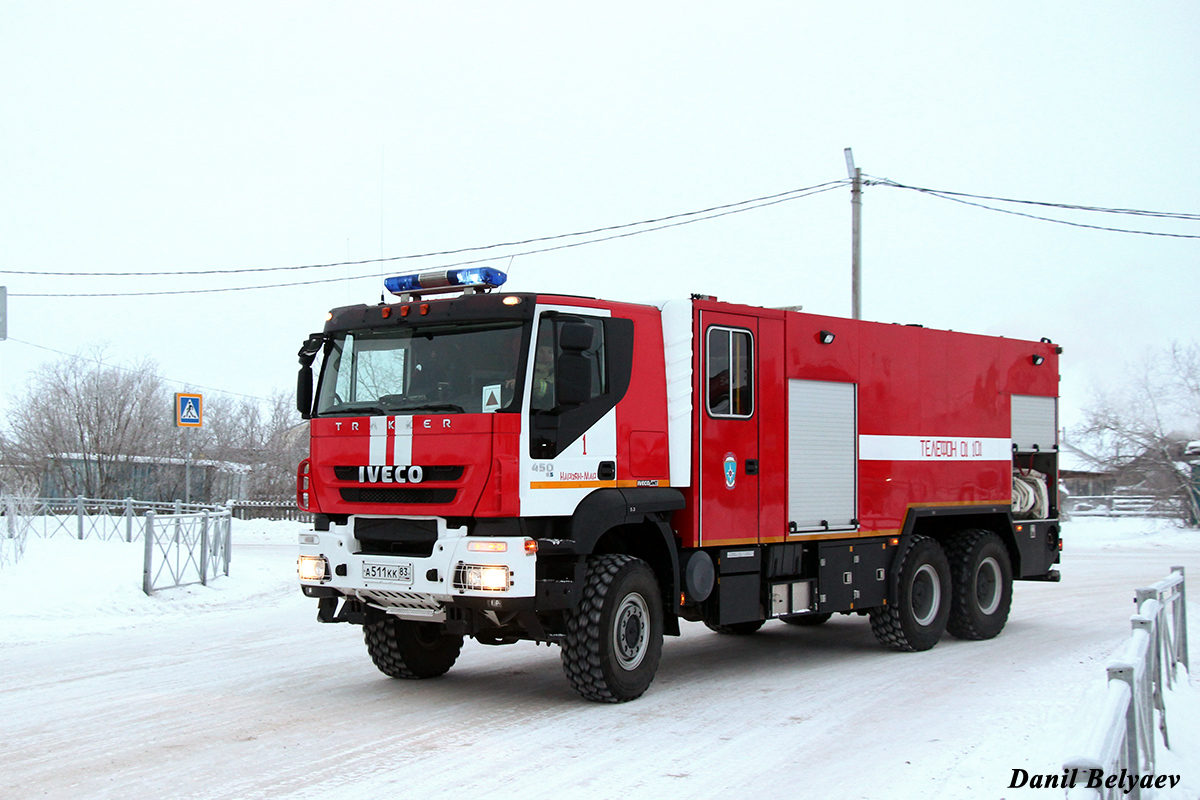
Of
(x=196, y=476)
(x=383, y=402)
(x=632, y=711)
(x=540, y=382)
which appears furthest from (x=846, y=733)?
(x=196, y=476)

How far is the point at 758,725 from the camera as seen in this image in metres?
8.19

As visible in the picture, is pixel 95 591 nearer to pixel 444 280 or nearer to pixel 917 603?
pixel 444 280

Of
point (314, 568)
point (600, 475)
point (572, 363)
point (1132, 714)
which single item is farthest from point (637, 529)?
point (1132, 714)

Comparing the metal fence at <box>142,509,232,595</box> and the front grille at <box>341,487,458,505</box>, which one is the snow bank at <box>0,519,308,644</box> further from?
the front grille at <box>341,487,458,505</box>

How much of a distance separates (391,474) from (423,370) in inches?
35.2

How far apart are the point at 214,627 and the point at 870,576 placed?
8241 millimetres

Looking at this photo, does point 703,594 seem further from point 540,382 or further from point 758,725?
point 540,382

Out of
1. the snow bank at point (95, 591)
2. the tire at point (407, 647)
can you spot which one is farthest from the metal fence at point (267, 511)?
the tire at point (407, 647)

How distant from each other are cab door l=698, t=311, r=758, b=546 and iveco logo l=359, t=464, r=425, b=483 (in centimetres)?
265

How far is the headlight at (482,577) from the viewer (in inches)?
322

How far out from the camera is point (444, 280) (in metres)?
9.11

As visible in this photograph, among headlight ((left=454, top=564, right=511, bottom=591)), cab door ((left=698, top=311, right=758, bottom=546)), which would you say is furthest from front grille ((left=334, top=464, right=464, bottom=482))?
cab door ((left=698, top=311, right=758, bottom=546))

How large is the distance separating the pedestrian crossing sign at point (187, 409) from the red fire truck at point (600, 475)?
10722mm

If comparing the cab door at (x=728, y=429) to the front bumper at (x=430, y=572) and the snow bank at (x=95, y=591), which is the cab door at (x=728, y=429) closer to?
the front bumper at (x=430, y=572)
